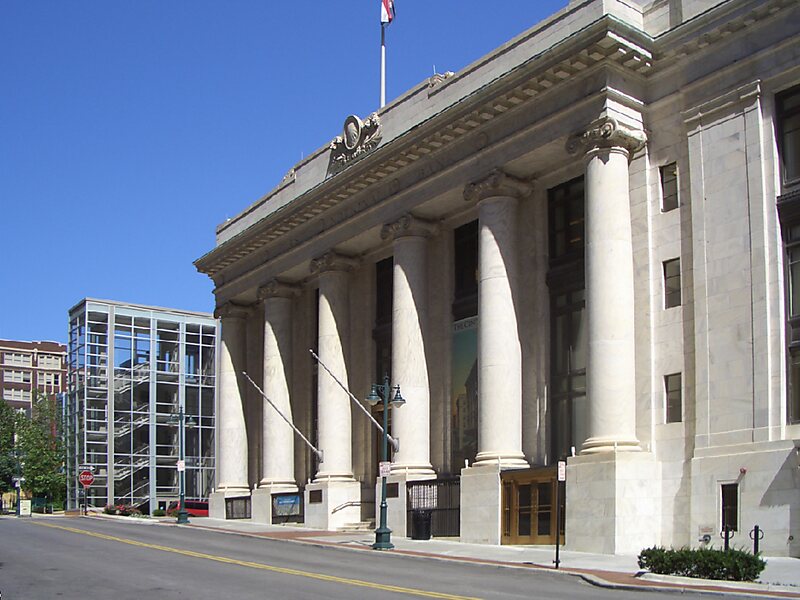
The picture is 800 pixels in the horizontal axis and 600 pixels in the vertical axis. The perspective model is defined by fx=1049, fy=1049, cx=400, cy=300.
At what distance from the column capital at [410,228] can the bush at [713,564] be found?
2360 cm

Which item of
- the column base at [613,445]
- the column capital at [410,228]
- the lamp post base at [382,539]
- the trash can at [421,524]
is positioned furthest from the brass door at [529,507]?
the column capital at [410,228]

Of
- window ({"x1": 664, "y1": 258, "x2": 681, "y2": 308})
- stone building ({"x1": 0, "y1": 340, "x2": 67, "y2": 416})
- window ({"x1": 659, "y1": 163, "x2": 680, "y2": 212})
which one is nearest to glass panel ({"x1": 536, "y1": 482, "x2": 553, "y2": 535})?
window ({"x1": 664, "y1": 258, "x2": 681, "y2": 308})

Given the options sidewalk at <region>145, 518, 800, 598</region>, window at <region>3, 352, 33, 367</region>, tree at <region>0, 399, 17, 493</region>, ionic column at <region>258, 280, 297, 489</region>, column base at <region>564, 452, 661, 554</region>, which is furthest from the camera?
window at <region>3, 352, 33, 367</region>

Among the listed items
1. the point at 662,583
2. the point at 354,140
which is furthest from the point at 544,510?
the point at 354,140

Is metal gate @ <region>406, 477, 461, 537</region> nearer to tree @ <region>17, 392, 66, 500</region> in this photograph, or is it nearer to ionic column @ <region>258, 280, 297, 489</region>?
ionic column @ <region>258, 280, 297, 489</region>

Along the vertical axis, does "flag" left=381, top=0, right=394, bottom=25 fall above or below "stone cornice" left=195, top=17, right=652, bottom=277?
above

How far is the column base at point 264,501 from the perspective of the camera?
53438mm

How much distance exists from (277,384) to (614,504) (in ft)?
90.2

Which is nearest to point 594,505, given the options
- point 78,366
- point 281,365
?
point 281,365

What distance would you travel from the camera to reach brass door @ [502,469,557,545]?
34.8m

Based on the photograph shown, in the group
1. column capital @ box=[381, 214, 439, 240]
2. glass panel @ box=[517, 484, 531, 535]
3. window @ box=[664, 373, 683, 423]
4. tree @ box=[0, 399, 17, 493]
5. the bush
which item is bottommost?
tree @ box=[0, 399, 17, 493]

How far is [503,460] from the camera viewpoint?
37250 mm

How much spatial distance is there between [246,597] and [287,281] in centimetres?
3787

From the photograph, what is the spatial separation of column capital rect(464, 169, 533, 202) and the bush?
18.9 m
